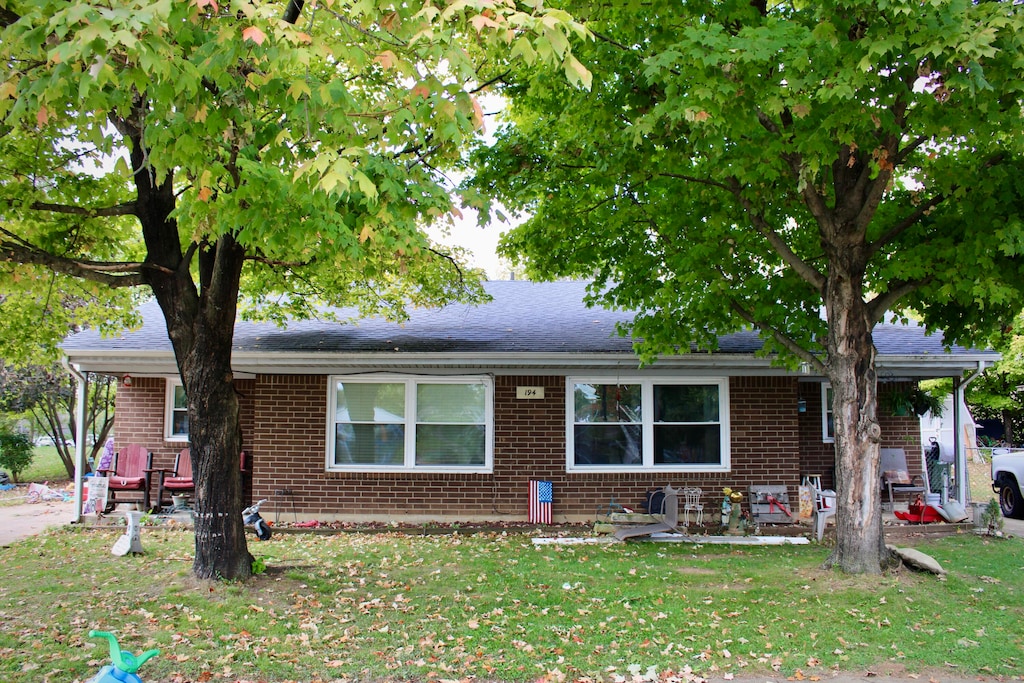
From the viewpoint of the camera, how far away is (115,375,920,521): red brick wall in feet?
43.4

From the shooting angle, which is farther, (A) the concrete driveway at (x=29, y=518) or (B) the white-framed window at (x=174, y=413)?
(B) the white-framed window at (x=174, y=413)

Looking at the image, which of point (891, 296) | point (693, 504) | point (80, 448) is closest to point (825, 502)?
point (693, 504)

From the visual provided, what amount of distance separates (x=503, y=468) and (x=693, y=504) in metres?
3.28

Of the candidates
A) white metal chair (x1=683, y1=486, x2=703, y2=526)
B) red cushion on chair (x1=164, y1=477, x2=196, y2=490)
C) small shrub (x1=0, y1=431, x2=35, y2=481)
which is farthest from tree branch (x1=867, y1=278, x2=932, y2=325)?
small shrub (x1=0, y1=431, x2=35, y2=481)

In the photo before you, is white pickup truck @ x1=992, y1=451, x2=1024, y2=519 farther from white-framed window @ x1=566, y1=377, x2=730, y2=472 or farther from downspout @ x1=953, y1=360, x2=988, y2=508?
white-framed window @ x1=566, y1=377, x2=730, y2=472

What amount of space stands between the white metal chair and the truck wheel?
6.54 meters

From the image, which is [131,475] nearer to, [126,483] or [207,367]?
[126,483]

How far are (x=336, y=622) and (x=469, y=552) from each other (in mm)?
3662

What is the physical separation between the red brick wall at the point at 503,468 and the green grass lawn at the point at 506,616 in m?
2.48

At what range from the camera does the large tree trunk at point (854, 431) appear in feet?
28.8

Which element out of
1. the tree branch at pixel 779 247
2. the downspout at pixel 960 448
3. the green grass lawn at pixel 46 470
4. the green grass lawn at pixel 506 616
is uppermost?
the tree branch at pixel 779 247

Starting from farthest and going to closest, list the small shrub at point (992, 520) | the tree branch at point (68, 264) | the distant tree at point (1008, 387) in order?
the distant tree at point (1008, 387) → the small shrub at point (992, 520) → the tree branch at point (68, 264)

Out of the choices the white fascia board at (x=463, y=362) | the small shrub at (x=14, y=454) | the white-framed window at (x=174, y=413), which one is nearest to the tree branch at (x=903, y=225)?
the white fascia board at (x=463, y=362)

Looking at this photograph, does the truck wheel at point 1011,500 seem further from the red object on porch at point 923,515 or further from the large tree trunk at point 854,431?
the large tree trunk at point 854,431
